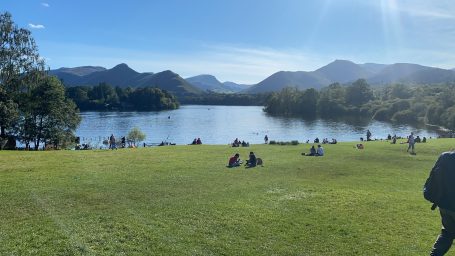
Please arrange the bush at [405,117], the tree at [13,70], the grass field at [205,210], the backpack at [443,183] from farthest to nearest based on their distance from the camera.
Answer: the bush at [405,117], the tree at [13,70], the grass field at [205,210], the backpack at [443,183]

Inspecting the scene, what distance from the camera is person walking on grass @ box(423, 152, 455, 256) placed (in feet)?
31.7

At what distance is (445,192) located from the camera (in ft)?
32.1

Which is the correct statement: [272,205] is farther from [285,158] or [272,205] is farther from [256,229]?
[285,158]

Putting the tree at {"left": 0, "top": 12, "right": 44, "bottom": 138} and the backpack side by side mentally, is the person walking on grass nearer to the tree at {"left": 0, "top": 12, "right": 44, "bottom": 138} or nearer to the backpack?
the backpack

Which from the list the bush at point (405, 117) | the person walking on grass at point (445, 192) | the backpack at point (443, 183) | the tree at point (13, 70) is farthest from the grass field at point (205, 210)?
the bush at point (405, 117)

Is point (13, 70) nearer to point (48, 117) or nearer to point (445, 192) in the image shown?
point (48, 117)

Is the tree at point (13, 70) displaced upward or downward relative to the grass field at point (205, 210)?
upward

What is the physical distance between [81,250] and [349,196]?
14499mm

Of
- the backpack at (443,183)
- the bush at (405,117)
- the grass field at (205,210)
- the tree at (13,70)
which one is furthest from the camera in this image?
the bush at (405,117)

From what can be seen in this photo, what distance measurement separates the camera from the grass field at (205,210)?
13773mm

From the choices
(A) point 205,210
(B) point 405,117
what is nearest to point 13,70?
(A) point 205,210

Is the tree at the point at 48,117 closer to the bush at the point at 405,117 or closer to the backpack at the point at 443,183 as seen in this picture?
the backpack at the point at 443,183

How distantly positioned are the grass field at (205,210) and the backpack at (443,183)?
4499mm

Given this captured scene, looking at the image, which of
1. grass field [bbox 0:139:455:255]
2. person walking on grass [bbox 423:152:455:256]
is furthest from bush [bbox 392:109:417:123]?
person walking on grass [bbox 423:152:455:256]
